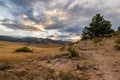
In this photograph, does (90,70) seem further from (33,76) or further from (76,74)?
(33,76)

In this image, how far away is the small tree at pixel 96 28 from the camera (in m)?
33.8

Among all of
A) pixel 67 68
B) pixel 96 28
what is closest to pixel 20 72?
pixel 67 68

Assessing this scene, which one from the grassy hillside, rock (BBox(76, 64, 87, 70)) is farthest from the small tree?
rock (BBox(76, 64, 87, 70))

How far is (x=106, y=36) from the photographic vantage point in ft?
105

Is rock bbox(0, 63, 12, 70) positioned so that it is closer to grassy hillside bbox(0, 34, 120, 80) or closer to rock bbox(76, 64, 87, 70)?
grassy hillside bbox(0, 34, 120, 80)

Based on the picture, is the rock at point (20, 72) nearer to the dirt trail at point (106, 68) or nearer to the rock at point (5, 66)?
the rock at point (5, 66)

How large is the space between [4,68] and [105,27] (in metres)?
22.9

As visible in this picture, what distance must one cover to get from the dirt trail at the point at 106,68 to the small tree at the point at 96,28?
13005mm

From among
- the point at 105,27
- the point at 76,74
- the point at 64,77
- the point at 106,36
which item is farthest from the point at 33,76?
the point at 105,27

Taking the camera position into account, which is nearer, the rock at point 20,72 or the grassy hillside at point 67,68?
the grassy hillside at point 67,68

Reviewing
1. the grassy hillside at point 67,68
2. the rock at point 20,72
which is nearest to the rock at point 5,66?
the grassy hillside at point 67,68

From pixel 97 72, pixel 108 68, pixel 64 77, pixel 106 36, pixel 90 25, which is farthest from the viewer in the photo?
pixel 90 25

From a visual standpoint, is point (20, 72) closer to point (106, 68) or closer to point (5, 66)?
point (5, 66)

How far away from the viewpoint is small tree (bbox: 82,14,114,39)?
33.8 m
